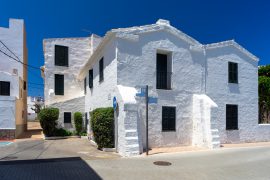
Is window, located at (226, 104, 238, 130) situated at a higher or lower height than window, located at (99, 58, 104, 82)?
lower

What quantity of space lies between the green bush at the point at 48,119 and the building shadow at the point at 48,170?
30.0 ft

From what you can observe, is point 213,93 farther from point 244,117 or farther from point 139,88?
point 139,88

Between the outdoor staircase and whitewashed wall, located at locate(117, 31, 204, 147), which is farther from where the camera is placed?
whitewashed wall, located at locate(117, 31, 204, 147)

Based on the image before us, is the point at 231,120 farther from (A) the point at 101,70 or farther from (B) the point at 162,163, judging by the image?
(A) the point at 101,70

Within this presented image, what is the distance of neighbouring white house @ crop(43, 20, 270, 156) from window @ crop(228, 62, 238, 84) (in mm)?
64

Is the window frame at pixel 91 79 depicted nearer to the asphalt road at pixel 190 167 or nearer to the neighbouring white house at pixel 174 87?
the neighbouring white house at pixel 174 87

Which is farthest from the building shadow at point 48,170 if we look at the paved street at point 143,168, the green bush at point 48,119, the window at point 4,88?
the window at point 4,88

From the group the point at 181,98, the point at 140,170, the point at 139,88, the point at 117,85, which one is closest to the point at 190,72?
the point at 181,98

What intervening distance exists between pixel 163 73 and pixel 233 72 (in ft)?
17.4

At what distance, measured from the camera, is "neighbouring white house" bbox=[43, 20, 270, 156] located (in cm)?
1202

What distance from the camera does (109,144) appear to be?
11586 mm

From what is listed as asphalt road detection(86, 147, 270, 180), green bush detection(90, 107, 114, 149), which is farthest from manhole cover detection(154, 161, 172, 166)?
green bush detection(90, 107, 114, 149)

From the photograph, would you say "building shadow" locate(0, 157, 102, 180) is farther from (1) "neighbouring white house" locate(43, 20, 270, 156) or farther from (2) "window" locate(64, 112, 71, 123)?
(2) "window" locate(64, 112, 71, 123)

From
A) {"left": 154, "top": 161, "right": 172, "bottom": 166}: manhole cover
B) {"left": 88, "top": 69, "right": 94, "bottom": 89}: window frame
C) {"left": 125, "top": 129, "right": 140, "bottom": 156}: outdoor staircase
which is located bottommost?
{"left": 154, "top": 161, "right": 172, "bottom": 166}: manhole cover
